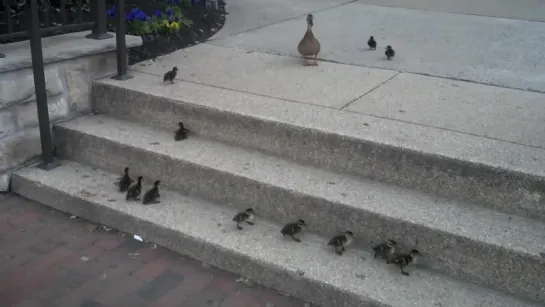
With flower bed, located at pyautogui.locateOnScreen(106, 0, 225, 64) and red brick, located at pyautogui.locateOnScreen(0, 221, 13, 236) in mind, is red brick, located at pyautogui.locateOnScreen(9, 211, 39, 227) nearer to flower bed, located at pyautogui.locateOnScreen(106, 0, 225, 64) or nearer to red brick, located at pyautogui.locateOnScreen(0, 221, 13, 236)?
red brick, located at pyautogui.locateOnScreen(0, 221, 13, 236)

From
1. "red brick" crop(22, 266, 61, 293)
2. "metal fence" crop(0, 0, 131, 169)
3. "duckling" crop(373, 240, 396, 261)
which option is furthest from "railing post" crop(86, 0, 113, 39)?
"duckling" crop(373, 240, 396, 261)

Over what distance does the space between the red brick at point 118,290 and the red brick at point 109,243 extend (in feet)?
1.30

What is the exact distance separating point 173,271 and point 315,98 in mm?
1775

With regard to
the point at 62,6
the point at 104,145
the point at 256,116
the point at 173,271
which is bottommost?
the point at 173,271

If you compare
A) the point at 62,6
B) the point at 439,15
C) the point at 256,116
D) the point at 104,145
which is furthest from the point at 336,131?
the point at 439,15

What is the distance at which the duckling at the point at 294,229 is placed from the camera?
354 cm

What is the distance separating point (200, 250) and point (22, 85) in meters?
1.91

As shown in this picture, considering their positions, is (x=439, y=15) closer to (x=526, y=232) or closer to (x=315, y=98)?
(x=315, y=98)

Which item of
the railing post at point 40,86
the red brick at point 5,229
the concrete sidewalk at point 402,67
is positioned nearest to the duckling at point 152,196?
the red brick at point 5,229

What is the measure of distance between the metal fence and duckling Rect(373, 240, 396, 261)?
260 centimetres

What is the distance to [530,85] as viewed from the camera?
496 centimetres

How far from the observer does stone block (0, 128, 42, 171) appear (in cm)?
434

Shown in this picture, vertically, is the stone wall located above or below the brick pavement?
above

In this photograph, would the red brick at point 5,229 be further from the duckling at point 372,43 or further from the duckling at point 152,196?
the duckling at point 372,43
